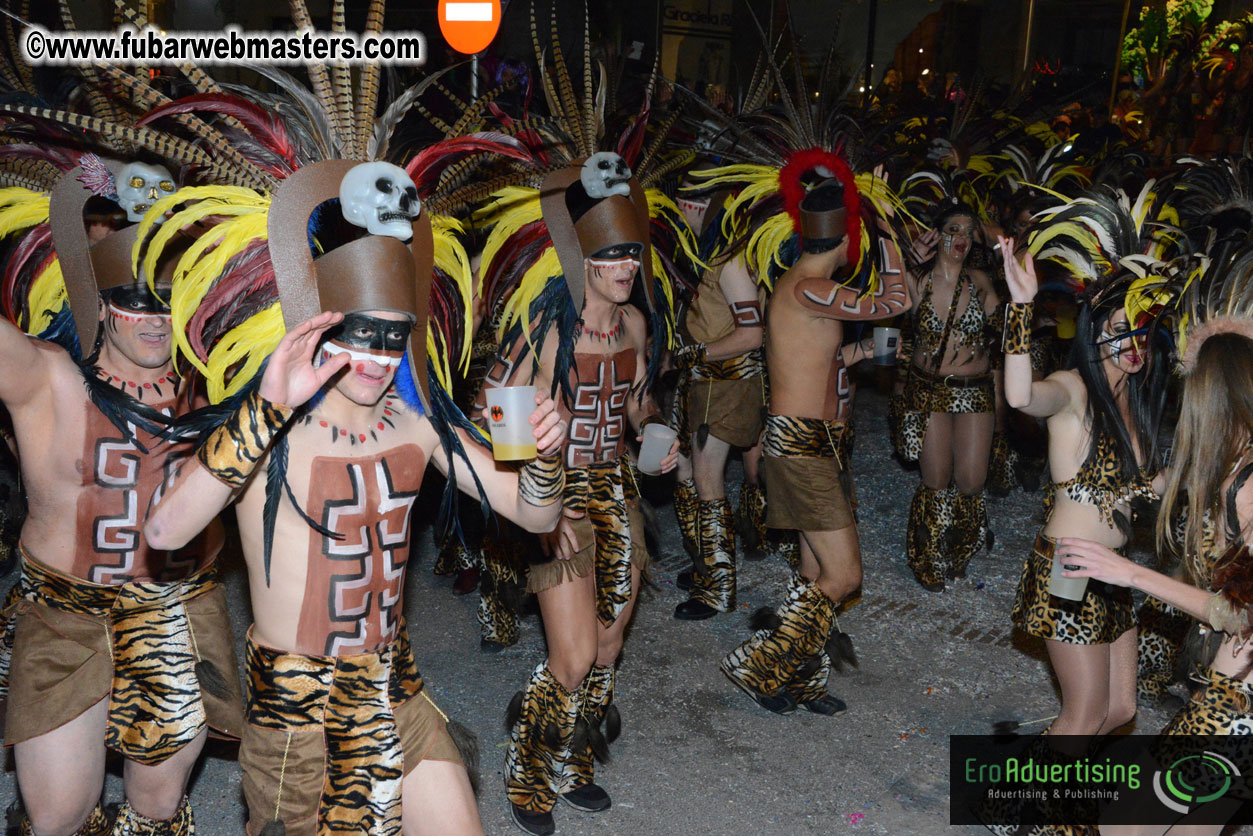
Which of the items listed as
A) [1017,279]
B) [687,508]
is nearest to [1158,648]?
[1017,279]

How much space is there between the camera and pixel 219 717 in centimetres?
316

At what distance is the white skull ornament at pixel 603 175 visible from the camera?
3.85 m

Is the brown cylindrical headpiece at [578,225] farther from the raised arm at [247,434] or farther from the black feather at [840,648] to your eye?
the black feather at [840,648]

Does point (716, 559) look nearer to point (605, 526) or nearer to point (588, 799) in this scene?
point (605, 526)

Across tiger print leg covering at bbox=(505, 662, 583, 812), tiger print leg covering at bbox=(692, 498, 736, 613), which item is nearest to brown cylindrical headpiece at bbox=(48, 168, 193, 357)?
tiger print leg covering at bbox=(505, 662, 583, 812)

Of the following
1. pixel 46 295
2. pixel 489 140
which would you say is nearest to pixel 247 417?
pixel 489 140

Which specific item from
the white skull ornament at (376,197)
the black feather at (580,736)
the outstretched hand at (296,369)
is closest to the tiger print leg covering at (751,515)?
the black feather at (580,736)

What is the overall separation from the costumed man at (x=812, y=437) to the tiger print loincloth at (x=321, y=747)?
89.0 inches

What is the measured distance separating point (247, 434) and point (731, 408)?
3.72m

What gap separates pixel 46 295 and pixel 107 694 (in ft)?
4.20

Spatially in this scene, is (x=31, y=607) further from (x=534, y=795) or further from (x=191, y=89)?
(x=191, y=89)

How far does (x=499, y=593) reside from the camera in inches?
188

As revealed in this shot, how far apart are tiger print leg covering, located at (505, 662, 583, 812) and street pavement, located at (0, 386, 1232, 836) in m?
0.14

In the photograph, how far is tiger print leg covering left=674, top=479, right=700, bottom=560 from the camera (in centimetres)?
568
